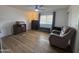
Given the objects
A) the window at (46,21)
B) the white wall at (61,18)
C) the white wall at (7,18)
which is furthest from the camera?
the window at (46,21)

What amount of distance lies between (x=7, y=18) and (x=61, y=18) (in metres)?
4.03

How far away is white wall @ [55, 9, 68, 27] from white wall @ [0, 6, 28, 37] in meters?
3.33

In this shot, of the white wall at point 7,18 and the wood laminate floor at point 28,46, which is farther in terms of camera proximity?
the white wall at point 7,18

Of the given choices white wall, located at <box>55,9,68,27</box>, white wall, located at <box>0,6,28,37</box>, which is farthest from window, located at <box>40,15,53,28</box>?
white wall, located at <box>0,6,28,37</box>

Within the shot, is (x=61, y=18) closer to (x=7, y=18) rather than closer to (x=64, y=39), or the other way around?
(x=64, y=39)

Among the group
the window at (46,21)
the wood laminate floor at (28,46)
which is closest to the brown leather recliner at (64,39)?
the wood laminate floor at (28,46)

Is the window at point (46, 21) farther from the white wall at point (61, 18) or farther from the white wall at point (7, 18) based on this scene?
the white wall at point (7, 18)

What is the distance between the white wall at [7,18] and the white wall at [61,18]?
3332 mm

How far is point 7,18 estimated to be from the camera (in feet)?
17.4

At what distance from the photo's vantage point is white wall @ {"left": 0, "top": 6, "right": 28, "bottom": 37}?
4949 millimetres

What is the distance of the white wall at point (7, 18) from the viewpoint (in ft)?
16.2

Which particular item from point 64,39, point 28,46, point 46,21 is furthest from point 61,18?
point 28,46
